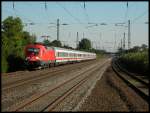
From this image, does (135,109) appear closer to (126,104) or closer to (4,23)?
(126,104)

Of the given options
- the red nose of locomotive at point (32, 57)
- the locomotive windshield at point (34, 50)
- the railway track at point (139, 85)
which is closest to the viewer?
the railway track at point (139, 85)

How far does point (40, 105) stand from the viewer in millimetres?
14867

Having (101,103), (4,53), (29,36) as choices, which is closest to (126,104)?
(101,103)

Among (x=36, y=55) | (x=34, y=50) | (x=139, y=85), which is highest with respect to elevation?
(x=34, y=50)

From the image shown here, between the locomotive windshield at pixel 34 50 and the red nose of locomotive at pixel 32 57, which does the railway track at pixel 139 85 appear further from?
the locomotive windshield at pixel 34 50

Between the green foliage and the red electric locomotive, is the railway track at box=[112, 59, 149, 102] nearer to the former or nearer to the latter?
the green foliage

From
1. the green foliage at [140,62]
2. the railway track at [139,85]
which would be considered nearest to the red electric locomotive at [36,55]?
the green foliage at [140,62]

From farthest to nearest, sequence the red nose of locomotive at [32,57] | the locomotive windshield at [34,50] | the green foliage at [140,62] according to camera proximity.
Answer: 1. the locomotive windshield at [34,50]
2. the red nose of locomotive at [32,57]
3. the green foliage at [140,62]

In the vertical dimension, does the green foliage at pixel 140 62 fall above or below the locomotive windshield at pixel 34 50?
below

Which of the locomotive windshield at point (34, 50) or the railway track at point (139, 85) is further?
the locomotive windshield at point (34, 50)

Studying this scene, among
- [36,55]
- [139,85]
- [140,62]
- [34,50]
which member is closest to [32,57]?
[36,55]

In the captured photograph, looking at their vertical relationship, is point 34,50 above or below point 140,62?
above

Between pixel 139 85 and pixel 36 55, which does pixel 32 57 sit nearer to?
pixel 36 55

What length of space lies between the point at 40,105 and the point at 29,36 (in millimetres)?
82700
